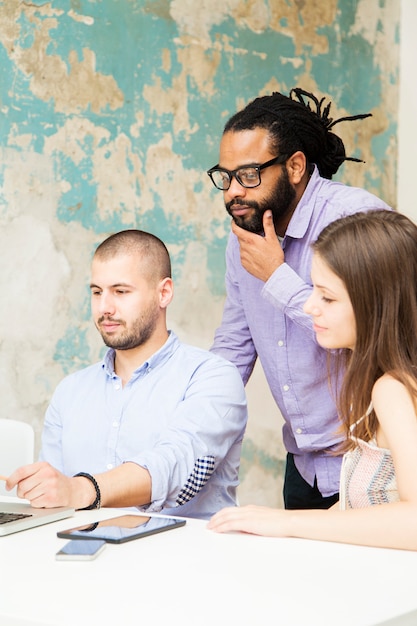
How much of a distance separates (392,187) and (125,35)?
164cm

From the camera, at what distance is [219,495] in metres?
2.10

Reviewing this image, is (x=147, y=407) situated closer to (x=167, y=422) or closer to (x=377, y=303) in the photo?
(x=167, y=422)

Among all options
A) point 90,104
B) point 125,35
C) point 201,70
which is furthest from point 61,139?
point 201,70

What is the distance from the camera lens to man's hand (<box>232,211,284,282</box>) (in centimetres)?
227

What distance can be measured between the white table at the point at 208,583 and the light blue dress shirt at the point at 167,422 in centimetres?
51

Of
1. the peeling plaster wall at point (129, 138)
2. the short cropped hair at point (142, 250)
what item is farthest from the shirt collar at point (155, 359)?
the peeling plaster wall at point (129, 138)

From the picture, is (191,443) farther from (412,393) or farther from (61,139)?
(61,139)

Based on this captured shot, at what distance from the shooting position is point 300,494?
250 cm

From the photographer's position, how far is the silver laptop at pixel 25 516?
1.49 meters

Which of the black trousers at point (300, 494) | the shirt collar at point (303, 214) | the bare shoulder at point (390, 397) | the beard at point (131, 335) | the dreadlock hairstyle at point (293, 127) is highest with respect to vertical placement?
the dreadlock hairstyle at point (293, 127)

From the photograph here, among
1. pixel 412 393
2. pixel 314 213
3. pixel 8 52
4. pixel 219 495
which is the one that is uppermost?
pixel 8 52

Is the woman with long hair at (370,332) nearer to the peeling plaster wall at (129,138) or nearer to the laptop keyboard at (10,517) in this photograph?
the laptop keyboard at (10,517)

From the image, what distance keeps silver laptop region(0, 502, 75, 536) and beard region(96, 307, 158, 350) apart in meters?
0.58

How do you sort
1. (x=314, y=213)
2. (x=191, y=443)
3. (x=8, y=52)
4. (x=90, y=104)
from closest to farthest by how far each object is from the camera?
(x=191, y=443) < (x=314, y=213) < (x=8, y=52) < (x=90, y=104)
